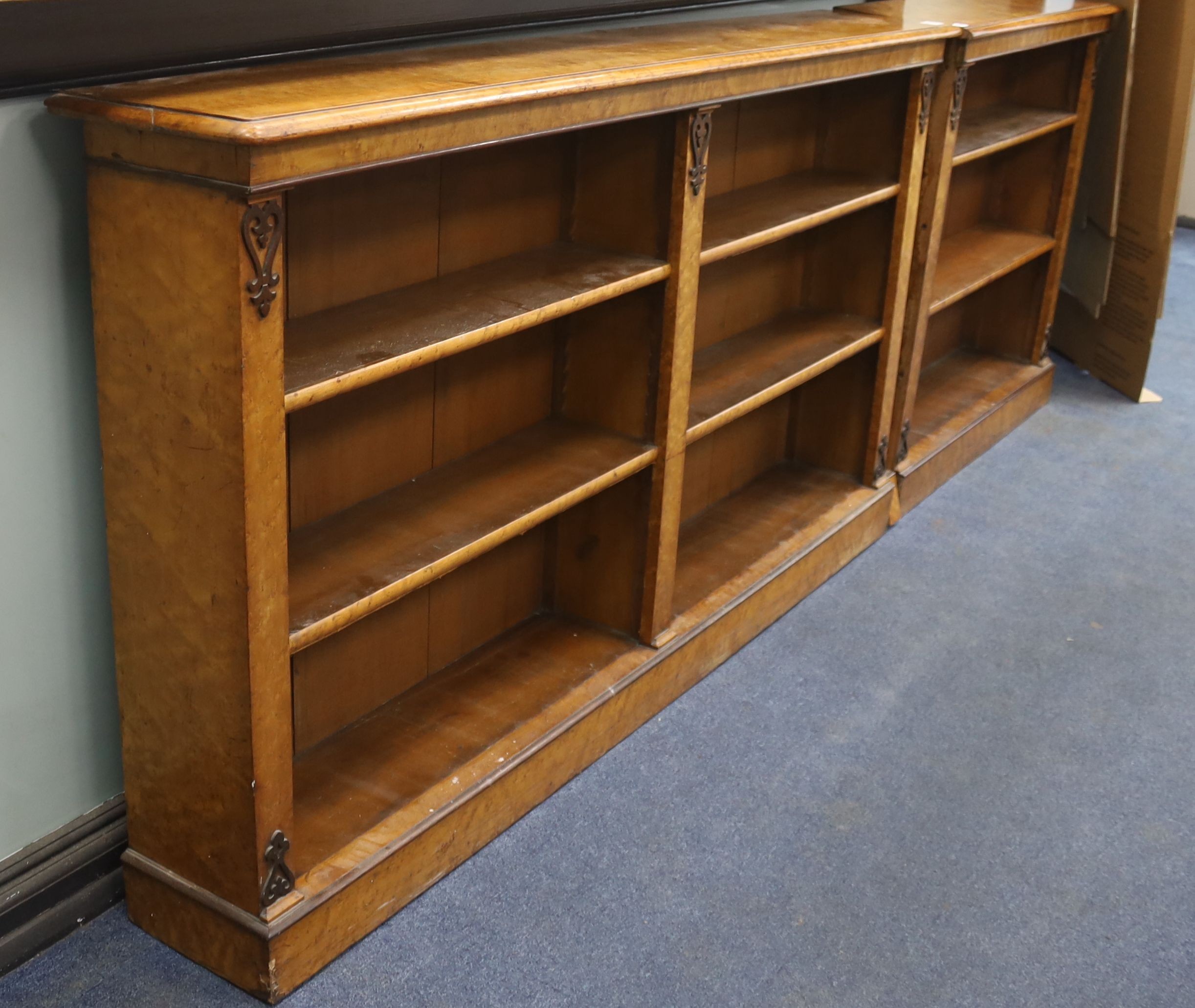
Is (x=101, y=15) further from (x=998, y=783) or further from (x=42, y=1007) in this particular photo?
(x=998, y=783)

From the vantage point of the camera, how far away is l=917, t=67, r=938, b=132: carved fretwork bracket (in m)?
3.07

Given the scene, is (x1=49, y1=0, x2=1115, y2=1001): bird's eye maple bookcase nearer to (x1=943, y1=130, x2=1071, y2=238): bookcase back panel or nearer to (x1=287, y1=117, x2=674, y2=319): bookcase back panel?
(x1=287, y1=117, x2=674, y2=319): bookcase back panel

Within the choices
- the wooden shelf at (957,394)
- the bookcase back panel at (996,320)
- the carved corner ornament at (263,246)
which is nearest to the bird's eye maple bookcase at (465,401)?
the carved corner ornament at (263,246)

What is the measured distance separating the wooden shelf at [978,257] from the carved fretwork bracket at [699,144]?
1.36m

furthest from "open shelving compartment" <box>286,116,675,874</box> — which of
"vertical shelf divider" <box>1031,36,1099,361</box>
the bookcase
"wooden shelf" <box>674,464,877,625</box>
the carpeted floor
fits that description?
Result: "vertical shelf divider" <box>1031,36,1099,361</box>

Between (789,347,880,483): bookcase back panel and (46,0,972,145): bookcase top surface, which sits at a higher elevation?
(46,0,972,145): bookcase top surface

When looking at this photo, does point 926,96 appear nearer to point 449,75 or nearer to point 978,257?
point 978,257

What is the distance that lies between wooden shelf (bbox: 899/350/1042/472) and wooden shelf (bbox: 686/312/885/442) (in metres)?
0.51

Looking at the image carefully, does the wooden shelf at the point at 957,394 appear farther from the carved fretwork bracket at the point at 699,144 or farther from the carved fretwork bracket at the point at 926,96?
the carved fretwork bracket at the point at 699,144

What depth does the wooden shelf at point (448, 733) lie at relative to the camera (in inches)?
84.0

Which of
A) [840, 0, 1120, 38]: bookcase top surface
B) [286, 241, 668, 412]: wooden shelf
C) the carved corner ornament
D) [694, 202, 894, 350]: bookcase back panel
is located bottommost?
[694, 202, 894, 350]: bookcase back panel

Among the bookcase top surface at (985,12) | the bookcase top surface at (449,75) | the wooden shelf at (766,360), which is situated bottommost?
the wooden shelf at (766,360)

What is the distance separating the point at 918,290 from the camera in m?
3.42

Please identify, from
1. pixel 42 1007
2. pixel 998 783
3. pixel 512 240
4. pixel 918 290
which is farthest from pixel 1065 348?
pixel 42 1007
